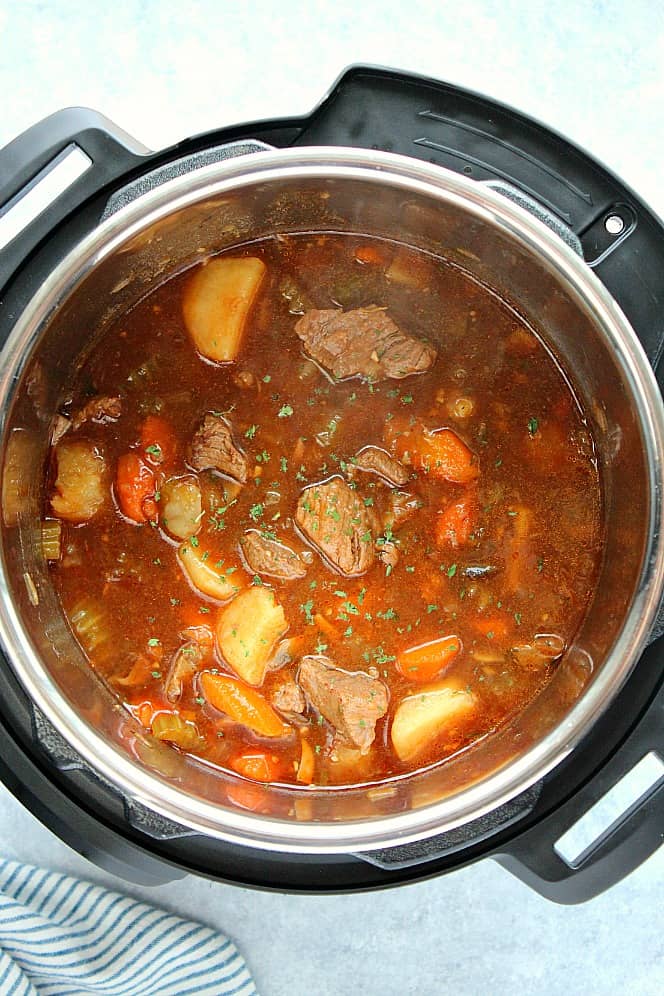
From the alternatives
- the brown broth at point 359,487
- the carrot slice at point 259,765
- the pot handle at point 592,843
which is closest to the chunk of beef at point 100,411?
the brown broth at point 359,487

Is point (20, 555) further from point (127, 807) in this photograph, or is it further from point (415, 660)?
point (415, 660)

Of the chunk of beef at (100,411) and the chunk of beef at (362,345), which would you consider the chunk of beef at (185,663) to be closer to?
the chunk of beef at (100,411)

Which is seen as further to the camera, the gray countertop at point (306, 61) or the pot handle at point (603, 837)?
the gray countertop at point (306, 61)

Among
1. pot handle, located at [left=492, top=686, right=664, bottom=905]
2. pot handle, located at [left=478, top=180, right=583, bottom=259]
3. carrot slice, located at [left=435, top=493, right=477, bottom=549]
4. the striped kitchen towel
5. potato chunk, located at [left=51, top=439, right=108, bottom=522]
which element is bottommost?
pot handle, located at [left=492, top=686, right=664, bottom=905]

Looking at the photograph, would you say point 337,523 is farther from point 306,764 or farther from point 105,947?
point 105,947

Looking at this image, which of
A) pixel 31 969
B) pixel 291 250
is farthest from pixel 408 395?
pixel 31 969

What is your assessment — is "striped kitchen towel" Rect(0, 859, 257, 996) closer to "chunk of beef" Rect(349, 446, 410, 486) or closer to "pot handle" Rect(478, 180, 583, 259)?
"chunk of beef" Rect(349, 446, 410, 486)

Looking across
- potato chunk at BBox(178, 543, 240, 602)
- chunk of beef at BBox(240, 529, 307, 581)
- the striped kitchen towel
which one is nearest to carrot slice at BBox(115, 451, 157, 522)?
potato chunk at BBox(178, 543, 240, 602)
